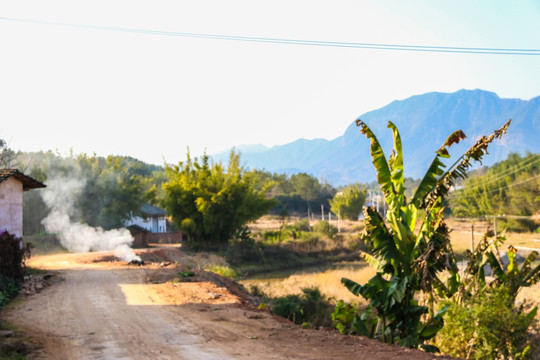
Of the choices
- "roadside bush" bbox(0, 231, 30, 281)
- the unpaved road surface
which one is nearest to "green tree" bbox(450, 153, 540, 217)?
the unpaved road surface

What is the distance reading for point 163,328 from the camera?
1240 centimetres

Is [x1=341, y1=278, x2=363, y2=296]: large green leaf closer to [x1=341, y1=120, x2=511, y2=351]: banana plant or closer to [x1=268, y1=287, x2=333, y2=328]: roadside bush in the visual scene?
[x1=341, y1=120, x2=511, y2=351]: banana plant

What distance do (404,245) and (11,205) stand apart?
17.1 meters

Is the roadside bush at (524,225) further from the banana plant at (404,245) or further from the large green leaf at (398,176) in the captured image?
the large green leaf at (398,176)

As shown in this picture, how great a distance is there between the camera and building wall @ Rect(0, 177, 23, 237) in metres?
22.4

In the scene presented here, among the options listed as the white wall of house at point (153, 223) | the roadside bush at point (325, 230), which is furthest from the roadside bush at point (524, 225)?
the white wall of house at point (153, 223)

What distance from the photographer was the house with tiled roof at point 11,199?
882 inches

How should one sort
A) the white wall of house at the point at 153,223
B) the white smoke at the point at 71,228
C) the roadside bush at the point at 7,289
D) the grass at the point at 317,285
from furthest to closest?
the white wall of house at the point at 153,223 → the white smoke at the point at 71,228 → the grass at the point at 317,285 → the roadside bush at the point at 7,289

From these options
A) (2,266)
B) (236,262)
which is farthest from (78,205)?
(2,266)

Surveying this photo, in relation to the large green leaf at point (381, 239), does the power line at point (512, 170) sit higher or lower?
higher

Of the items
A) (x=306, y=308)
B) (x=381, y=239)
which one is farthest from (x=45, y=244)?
(x=381, y=239)

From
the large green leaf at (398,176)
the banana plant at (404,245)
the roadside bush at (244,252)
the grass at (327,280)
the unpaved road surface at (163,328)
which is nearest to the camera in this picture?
the unpaved road surface at (163,328)

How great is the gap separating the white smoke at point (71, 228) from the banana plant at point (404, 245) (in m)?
26.0

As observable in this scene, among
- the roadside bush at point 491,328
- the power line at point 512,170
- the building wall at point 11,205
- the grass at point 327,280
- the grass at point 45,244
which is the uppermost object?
the power line at point 512,170
